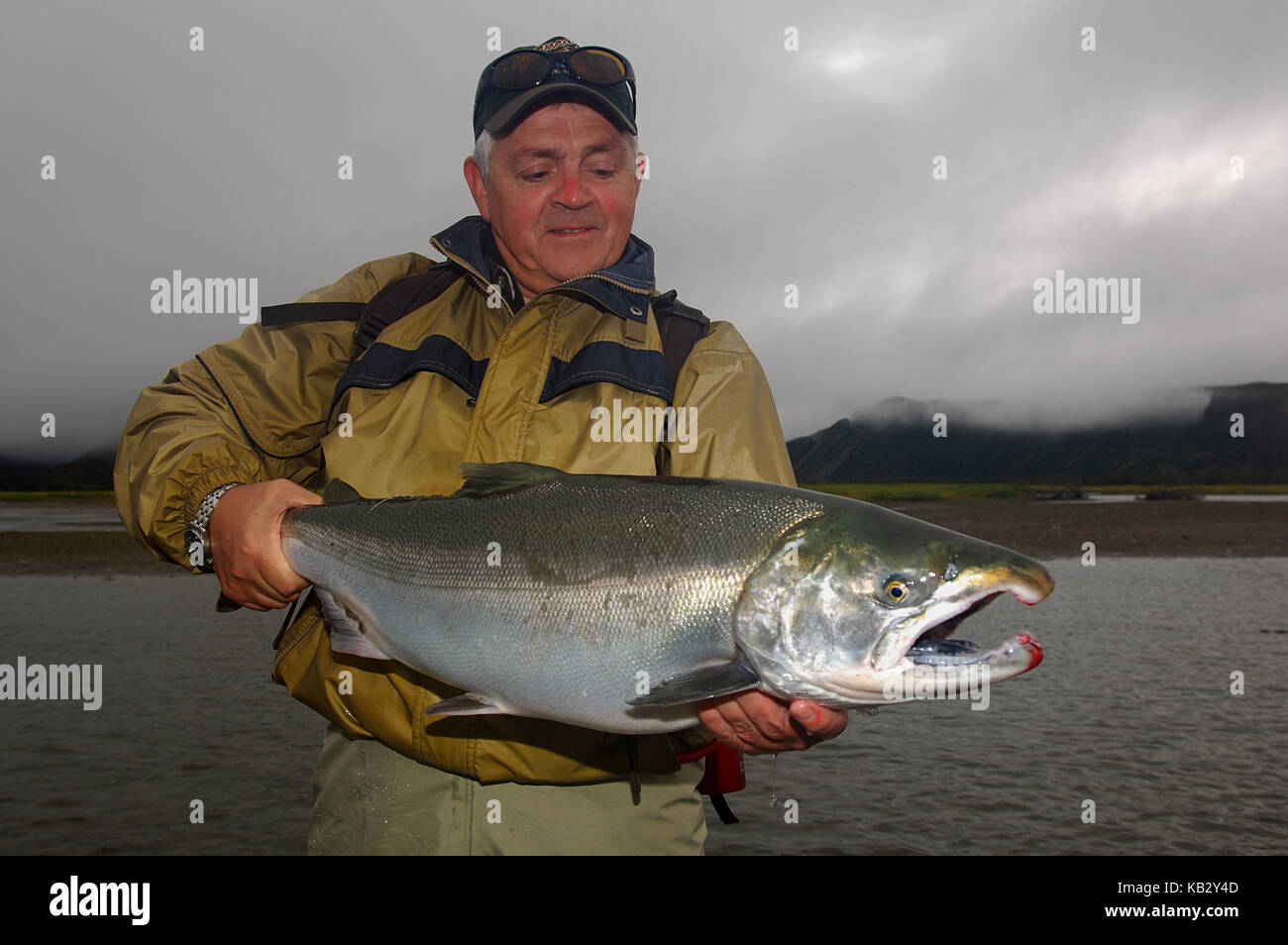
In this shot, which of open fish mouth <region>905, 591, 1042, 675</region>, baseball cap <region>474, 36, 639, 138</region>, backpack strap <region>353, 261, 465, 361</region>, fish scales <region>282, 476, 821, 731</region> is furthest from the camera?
baseball cap <region>474, 36, 639, 138</region>

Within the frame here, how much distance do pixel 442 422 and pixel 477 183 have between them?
4.96 feet

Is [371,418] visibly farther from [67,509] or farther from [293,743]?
[67,509]

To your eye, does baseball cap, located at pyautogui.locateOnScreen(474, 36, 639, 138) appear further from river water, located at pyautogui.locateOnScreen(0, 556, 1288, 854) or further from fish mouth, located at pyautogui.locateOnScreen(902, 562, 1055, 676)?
river water, located at pyautogui.locateOnScreen(0, 556, 1288, 854)

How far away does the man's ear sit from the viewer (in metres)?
4.25

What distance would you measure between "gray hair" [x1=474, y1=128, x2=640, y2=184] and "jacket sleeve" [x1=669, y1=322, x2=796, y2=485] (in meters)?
1.18

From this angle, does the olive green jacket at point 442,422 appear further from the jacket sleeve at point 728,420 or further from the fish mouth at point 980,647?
the fish mouth at point 980,647

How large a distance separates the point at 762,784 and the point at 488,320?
6.58m

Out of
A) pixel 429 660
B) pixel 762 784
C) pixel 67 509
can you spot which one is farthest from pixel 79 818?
pixel 67 509

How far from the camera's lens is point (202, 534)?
3211mm

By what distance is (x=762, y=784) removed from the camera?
28.7ft

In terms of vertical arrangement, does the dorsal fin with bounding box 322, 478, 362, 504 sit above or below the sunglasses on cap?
below

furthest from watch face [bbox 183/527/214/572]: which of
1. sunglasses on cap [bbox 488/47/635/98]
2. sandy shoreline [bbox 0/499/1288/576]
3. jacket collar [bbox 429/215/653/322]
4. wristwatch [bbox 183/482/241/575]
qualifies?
sandy shoreline [bbox 0/499/1288/576]

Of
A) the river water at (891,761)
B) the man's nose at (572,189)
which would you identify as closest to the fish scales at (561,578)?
the man's nose at (572,189)

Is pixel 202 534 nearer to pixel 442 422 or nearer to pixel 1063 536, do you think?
pixel 442 422
